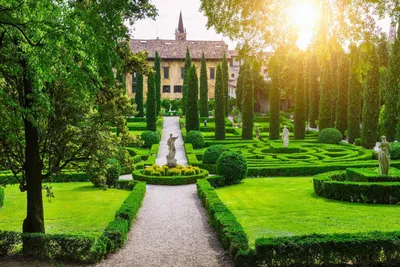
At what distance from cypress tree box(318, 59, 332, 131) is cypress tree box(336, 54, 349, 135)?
1427 mm

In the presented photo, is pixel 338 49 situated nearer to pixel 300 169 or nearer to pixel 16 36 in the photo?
pixel 16 36

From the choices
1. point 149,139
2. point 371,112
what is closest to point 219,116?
point 149,139

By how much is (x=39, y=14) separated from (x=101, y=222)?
7.71 m

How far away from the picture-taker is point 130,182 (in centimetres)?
2016

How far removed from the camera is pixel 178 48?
69375 millimetres

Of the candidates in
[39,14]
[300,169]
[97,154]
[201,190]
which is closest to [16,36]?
[39,14]

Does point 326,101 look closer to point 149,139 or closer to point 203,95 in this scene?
point 149,139

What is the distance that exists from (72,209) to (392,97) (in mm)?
24677

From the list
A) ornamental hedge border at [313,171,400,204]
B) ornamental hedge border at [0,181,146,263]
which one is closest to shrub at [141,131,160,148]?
ornamental hedge border at [313,171,400,204]

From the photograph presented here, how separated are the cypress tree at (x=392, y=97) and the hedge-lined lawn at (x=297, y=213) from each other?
1579cm

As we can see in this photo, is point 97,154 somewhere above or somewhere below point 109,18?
below

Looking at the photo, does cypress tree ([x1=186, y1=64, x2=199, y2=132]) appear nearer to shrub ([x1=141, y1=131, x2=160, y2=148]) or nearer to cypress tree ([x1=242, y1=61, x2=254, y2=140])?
cypress tree ([x1=242, y1=61, x2=254, y2=140])

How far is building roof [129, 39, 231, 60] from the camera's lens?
6838cm

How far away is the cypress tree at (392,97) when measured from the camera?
31.2m
